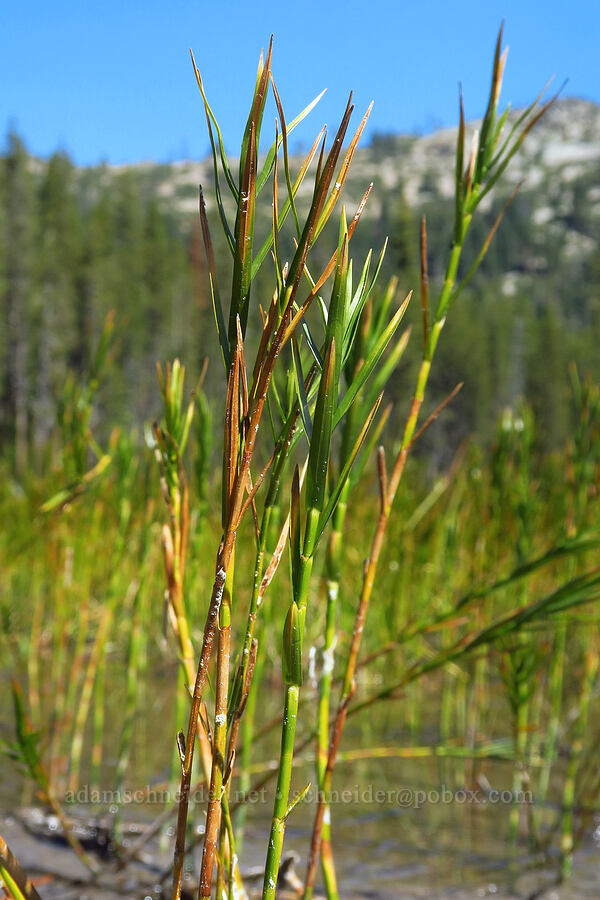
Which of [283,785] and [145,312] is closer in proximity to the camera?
[283,785]

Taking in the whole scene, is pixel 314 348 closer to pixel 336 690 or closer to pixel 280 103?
pixel 280 103

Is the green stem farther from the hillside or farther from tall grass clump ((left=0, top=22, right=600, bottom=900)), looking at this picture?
the hillside

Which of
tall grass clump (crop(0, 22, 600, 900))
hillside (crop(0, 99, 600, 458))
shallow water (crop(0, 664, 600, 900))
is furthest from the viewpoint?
hillside (crop(0, 99, 600, 458))

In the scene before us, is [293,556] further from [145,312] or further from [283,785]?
[145,312]

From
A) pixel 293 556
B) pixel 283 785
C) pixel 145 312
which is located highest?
pixel 145 312

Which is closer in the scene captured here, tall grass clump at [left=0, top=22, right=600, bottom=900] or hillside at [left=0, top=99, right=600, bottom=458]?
tall grass clump at [left=0, top=22, right=600, bottom=900]

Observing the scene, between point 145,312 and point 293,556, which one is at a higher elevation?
point 145,312

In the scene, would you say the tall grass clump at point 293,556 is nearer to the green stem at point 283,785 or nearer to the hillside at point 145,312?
the green stem at point 283,785

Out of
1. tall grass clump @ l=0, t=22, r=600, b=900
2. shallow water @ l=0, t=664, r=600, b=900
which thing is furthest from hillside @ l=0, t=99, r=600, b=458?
shallow water @ l=0, t=664, r=600, b=900

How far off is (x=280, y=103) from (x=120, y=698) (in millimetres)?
4794

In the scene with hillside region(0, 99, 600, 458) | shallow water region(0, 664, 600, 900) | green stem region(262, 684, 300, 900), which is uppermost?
hillside region(0, 99, 600, 458)

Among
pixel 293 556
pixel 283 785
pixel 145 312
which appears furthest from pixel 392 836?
pixel 145 312

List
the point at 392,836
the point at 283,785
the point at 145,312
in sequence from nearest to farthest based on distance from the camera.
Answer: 1. the point at 283,785
2. the point at 392,836
3. the point at 145,312

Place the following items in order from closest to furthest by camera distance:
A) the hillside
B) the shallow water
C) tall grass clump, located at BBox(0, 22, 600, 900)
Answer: tall grass clump, located at BBox(0, 22, 600, 900) < the shallow water < the hillside
